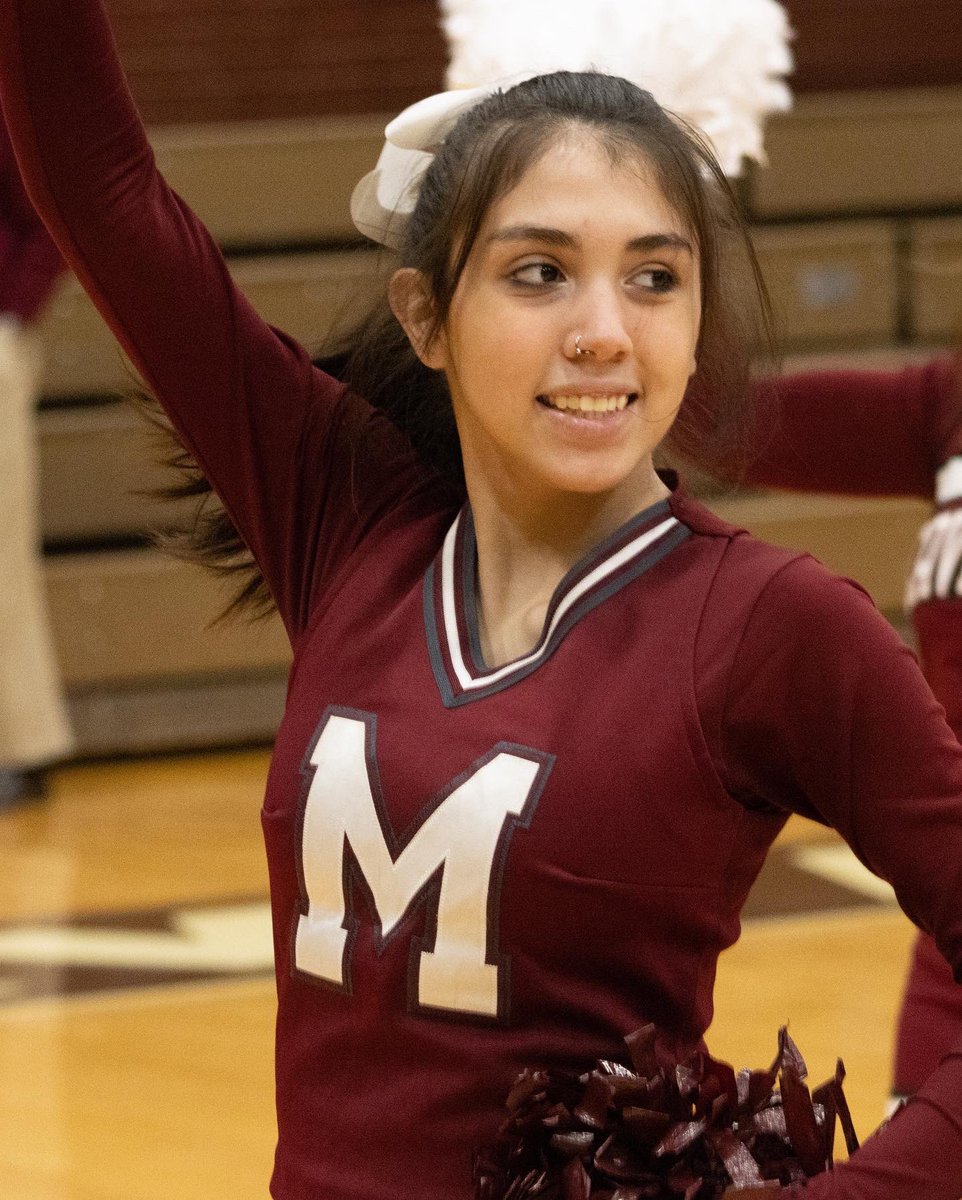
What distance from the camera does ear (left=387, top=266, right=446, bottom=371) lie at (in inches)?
56.2

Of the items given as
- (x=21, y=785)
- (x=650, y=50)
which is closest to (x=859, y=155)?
(x=21, y=785)

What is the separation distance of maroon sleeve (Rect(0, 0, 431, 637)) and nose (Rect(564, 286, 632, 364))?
0.83 ft

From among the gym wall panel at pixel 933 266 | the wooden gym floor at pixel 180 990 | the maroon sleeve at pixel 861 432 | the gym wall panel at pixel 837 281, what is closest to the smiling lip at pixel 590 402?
the maroon sleeve at pixel 861 432

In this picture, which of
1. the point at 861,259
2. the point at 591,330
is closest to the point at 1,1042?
the point at 591,330

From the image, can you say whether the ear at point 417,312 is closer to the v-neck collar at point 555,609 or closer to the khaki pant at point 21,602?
the v-neck collar at point 555,609

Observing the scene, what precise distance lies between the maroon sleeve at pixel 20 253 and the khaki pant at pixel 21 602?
10cm

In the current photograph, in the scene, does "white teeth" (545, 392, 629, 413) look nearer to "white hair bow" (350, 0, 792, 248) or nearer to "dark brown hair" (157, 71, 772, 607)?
"dark brown hair" (157, 71, 772, 607)

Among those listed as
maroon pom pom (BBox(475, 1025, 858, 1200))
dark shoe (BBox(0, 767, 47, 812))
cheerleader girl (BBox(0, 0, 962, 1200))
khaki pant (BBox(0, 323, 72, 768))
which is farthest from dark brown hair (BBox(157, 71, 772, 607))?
dark shoe (BBox(0, 767, 47, 812))

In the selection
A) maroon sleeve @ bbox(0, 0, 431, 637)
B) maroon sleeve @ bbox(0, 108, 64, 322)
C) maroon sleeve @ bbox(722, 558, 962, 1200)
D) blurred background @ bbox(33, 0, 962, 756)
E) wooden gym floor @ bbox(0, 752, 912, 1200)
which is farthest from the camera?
blurred background @ bbox(33, 0, 962, 756)

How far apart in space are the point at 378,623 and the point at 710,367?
Answer: 311 millimetres

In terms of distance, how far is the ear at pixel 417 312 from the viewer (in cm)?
143

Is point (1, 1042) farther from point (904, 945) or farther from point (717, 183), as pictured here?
point (717, 183)

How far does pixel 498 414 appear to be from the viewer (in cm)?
132

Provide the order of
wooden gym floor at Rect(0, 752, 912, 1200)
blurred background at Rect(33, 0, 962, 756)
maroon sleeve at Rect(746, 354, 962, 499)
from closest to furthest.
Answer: maroon sleeve at Rect(746, 354, 962, 499) → wooden gym floor at Rect(0, 752, 912, 1200) → blurred background at Rect(33, 0, 962, 756)
